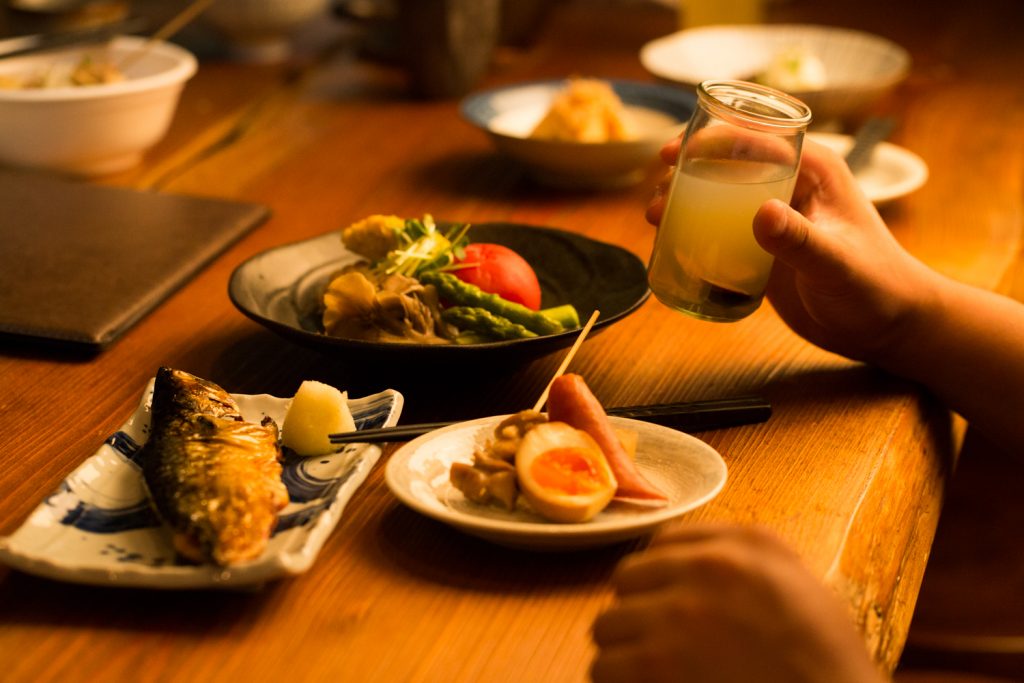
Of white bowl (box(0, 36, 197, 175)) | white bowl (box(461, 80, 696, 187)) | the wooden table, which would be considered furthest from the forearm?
white bowl (box(0, 36, 197, 175))

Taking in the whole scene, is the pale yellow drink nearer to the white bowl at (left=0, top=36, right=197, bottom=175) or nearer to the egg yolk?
the egg yolk

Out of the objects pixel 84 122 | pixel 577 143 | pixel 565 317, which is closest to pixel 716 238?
pixel 565 317

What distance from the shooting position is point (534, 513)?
0.88 m

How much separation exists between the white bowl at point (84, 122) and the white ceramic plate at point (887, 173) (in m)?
1.12

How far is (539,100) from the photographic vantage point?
2.12m

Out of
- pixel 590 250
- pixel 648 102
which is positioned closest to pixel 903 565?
pixel 590 250

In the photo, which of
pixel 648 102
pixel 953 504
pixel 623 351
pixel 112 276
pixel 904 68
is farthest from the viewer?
pixel 904 68

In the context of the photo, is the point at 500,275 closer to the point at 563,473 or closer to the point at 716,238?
the point at 716,238

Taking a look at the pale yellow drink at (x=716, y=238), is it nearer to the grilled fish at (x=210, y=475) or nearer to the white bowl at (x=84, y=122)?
the grilled fish at (x=210, y=475)

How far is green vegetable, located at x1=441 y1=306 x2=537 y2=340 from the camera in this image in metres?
1.13

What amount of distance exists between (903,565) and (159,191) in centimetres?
128

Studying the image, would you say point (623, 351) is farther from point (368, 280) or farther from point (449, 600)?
point (449, 600)

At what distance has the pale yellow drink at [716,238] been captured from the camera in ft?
3.67

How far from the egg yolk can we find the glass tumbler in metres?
0.35
